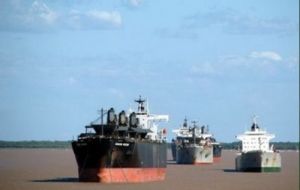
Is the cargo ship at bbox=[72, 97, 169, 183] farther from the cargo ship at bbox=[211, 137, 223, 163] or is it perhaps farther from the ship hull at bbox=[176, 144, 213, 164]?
the cargo ship at bbox=[211, 137, 223, 163]

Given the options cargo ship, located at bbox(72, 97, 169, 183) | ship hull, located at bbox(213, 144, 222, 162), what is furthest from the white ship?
cargo ship, located at bbox(72, 97, 169, 183)

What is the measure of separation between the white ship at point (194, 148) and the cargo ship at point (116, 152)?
48873 millimetres

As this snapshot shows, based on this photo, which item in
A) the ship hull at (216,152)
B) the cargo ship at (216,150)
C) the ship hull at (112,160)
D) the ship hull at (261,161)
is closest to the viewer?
the ship hull at (112,160)

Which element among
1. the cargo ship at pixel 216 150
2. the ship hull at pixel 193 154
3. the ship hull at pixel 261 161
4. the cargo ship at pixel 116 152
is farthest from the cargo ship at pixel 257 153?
the cargo ship at pixel 216 150

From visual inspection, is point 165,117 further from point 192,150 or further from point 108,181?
point 192,150

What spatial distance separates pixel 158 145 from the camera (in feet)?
220

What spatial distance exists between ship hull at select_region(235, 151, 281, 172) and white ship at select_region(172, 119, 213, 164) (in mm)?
30634

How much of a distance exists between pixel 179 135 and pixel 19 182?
66.3 metres

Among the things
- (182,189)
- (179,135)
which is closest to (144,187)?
(182,189)

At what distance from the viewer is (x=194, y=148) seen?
11319 cm

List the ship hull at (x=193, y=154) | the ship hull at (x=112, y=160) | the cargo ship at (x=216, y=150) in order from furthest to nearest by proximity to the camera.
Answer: the cargo ship at (x=216, y=150), the ship hull at (x=193, y=154), the ship hull at (x=112, y=160)

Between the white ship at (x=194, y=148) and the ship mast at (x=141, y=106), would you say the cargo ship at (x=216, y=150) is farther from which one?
the ship mast at (x=141, y=106)

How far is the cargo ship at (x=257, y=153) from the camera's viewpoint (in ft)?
263

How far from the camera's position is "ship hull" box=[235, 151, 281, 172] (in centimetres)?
7988
